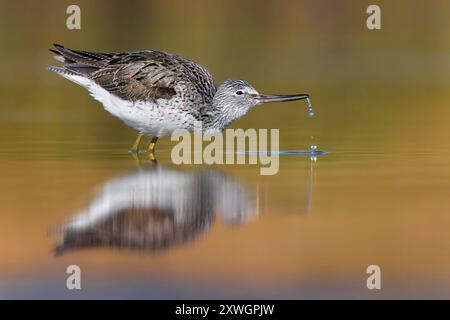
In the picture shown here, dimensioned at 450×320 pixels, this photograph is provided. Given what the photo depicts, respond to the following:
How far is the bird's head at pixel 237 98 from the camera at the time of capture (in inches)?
484

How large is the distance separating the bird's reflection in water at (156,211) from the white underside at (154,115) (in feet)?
4.75

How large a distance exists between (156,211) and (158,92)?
12.0 feet

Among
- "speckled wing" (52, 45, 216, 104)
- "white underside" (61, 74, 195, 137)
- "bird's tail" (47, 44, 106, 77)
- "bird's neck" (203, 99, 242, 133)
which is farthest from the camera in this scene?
"bird's tail" (47, 44, 106, 77)

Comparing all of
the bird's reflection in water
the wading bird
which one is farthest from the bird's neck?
the bird's reflection in water

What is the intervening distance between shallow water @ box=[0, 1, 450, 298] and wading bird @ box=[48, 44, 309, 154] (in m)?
0.62

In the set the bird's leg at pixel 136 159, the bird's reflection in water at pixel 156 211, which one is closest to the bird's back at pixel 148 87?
the bird's leg at pixel 136 159

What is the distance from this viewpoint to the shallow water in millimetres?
6453

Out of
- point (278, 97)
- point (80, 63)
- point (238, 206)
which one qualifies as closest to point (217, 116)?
point (278, 97)

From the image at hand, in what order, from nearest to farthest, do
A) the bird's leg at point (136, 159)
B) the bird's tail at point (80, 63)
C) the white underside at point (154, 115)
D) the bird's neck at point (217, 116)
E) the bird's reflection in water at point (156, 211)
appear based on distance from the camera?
the bird's reflection in water at point (156, 211) → the bird's leg at point (136, 159) → the white underside at point (154, 115) → the bird's neck at point (217, 116) → the bird's tail at point (80, 63)

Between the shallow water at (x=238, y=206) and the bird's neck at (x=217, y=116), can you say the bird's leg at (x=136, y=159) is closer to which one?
the shallow water at (x=238, y=206)

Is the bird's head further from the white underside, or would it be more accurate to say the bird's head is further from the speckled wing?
the white underside

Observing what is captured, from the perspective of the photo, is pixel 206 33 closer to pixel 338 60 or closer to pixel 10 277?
pixel 338 60

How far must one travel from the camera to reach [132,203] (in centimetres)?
856
